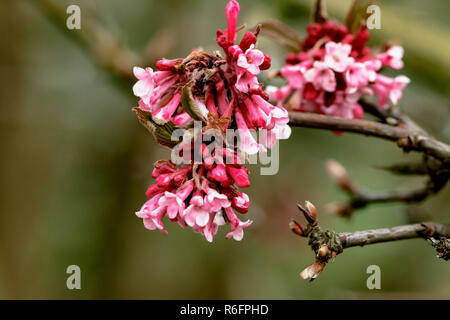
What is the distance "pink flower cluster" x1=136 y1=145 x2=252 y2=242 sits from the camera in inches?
59.2

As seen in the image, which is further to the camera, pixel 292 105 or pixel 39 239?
pixel 39 239

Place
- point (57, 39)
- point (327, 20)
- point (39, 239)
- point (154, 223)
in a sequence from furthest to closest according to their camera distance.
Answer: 1. point (57, 39)
2. point (39, 239)
3. point (327, 20)
4. point (154, 223)

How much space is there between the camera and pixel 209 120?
1549 mm

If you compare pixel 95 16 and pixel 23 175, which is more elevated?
pixel 95 16

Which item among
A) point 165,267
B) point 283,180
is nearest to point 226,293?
point 165,267

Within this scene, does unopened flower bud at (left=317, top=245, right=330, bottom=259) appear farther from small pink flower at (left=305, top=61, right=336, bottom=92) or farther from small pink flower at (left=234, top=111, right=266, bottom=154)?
small pink flower at (left=305, top=61, right=336, bottom=92)

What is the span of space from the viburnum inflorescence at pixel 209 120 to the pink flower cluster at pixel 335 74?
1.40 ft

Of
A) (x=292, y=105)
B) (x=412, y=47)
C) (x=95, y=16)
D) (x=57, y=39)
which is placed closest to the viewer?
(x=292, y=105)

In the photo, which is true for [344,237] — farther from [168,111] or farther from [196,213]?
[168,111]

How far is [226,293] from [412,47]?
121 inches

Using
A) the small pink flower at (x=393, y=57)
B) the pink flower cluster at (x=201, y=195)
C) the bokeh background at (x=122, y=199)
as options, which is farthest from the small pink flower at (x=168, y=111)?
the bokeh background at (x=122, y=199)

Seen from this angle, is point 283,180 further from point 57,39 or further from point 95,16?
point 57,39

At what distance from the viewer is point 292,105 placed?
6.70ft

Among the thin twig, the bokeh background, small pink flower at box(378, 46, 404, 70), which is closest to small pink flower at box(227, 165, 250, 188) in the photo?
the thin twig
